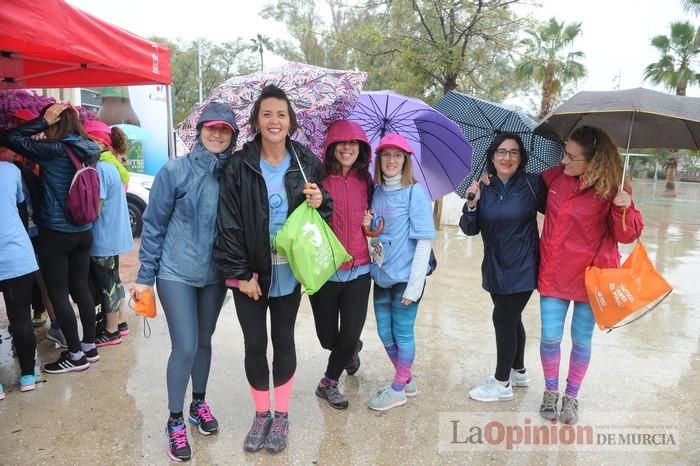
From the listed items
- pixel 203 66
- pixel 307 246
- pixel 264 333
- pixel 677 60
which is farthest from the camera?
pixel 203 66

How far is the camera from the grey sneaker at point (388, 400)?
10.4 feet

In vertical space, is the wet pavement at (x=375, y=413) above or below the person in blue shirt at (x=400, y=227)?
below

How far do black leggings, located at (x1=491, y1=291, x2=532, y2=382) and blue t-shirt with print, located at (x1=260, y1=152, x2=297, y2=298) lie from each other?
53.9 inches

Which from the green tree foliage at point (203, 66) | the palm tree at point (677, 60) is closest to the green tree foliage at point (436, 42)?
the palm tree at point (677, 60)

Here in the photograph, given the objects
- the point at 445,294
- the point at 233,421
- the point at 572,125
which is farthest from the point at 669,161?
the point at 233,421

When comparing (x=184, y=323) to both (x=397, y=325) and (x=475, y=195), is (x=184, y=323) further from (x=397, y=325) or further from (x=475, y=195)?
(x=475, y=195)

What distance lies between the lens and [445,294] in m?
5.72

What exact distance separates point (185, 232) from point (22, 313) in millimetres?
1478

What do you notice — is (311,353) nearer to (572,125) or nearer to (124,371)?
(124,371)

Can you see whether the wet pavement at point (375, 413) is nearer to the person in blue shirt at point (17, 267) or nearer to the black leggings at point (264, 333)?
the person in blue shirt at point (17, 267)

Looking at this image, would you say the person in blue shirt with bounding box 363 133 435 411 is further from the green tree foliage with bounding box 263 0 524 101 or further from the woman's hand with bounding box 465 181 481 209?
the green tree foliage with bounding box 263 0 524 101

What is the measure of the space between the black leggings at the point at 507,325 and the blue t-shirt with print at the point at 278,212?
1.37 m

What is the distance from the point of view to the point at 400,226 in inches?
119

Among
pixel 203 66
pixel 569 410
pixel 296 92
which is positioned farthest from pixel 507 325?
pixel 203 66
